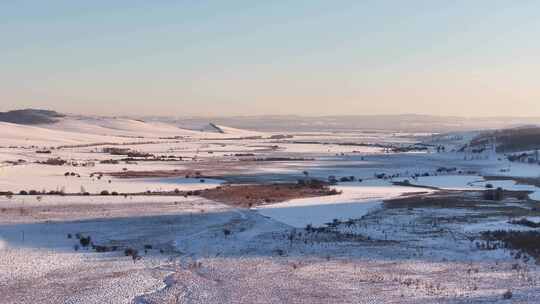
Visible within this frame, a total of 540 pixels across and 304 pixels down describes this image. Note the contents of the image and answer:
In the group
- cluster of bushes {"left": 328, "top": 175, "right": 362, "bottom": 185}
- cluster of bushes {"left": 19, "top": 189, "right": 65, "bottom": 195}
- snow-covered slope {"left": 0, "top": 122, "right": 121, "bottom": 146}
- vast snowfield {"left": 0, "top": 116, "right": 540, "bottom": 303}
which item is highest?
snow-covered slope {"left": 0, "top": 122, "right": 121, "bottom": 146}

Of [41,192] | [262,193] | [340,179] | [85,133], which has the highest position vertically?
[85,133]

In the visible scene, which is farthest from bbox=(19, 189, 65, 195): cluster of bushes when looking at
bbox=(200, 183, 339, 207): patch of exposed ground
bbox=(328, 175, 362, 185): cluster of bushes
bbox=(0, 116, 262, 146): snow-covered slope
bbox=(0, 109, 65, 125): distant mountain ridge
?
bbox=(0, 109, 65, 125): distant mountain ridge

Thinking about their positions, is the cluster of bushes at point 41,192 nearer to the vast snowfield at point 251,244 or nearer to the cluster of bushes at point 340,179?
the vast snowfield at point 251,244

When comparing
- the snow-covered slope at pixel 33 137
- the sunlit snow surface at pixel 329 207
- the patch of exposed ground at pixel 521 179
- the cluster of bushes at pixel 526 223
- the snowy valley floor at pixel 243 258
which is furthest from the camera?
the snow-covered slope at pixel 33 137

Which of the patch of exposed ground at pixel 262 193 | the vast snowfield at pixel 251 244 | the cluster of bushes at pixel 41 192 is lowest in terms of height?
the patch of exposed ground at pixel 262 193

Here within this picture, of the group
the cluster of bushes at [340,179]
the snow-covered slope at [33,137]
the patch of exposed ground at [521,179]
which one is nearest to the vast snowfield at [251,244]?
the patch of exposed ground at [521,179]

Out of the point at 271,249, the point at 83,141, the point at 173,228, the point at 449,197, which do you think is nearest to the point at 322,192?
the point at 449,197

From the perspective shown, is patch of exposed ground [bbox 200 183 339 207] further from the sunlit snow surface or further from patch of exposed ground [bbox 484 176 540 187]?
patch of exposed ground [bbox 484 176 540 187]

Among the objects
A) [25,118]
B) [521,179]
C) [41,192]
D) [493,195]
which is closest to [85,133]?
[25,118]

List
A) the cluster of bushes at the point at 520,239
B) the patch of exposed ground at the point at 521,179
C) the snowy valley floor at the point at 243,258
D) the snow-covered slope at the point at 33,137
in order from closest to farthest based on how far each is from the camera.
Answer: the snowy valley floor at the point at 243,258 → the cluster of bushes at the point at 520,239 → the patch of exposed ground at the point at 521,179 → the snow-covered slope at the point at 33,137

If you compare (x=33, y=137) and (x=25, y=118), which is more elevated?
(x=25, y=118)

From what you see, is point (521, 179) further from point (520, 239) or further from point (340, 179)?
point (520, 239)
